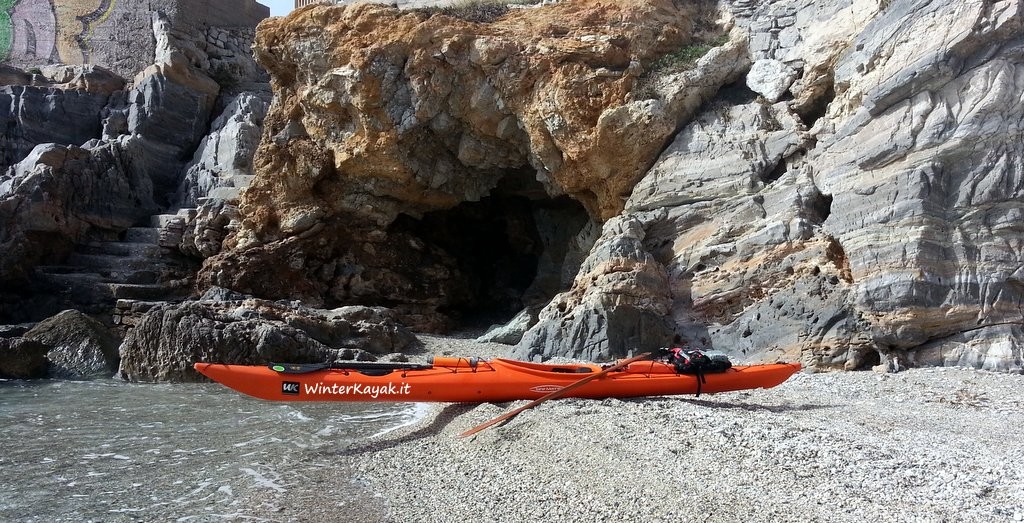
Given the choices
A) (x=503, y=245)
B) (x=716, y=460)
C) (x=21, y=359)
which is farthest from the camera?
(x=503, y=245)

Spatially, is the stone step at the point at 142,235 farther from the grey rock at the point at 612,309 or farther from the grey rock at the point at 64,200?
the grey rock at the point at 612,309

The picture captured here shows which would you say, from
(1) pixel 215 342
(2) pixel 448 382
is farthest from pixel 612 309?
(1) pixel 215 342

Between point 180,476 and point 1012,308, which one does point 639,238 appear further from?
point 180,476

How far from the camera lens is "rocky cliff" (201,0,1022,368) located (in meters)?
7.33

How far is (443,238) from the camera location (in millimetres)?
17188

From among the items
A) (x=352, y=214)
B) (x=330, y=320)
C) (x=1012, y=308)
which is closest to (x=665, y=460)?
(x=1012, y=308)

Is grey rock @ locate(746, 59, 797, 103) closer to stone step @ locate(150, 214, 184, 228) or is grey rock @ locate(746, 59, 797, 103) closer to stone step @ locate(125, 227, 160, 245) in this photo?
stone step @ locate(150, 214, 184, 228)

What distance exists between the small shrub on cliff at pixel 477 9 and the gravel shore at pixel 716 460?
984 centimetres

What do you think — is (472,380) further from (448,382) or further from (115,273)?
(115,273)

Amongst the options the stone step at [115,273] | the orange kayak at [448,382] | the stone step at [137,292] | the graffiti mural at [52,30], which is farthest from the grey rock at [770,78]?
the graffiti mural at [52,30]

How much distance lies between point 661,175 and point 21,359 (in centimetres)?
1163

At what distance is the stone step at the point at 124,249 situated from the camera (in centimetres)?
1589

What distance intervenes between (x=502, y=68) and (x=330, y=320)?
616 cm

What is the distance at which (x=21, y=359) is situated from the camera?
33.7ft
